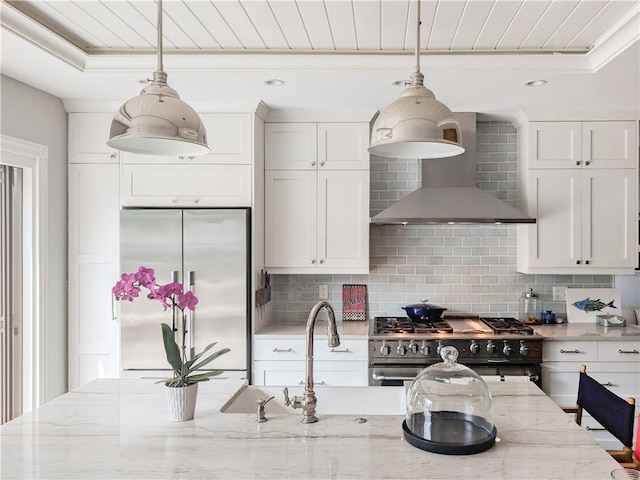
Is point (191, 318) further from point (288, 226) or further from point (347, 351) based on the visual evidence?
point (347, 351)

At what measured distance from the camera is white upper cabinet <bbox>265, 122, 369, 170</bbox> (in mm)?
3666

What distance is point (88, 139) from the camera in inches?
137

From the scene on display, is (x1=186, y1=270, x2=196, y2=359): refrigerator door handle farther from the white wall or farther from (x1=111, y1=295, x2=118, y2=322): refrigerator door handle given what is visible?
the white wall

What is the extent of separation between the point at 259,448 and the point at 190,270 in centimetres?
197

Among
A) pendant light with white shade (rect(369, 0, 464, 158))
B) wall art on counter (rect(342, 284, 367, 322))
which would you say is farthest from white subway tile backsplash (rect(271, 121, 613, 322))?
pendant light with white shade (rect(369, 0, 464, 158))

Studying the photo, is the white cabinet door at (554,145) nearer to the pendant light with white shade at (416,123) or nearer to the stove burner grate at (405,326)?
the stove burner grate at (405,326)

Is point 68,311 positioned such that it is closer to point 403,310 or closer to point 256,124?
point 256,124

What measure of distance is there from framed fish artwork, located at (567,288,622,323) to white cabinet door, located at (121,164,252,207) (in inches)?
109

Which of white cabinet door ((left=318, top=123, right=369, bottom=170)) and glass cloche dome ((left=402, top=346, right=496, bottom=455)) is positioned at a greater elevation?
white cabinet door ((left=318, top=123, right=369, bottom=170))

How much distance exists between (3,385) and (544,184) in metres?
4.06

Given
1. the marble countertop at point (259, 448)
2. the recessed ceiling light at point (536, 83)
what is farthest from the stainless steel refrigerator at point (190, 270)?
the recessed ceiling light at point (536, 83)

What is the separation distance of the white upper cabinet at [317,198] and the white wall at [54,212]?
1.47m

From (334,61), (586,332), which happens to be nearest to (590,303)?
(586,332)

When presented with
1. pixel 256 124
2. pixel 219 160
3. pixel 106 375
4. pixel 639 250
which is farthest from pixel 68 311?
pixel 639 250
